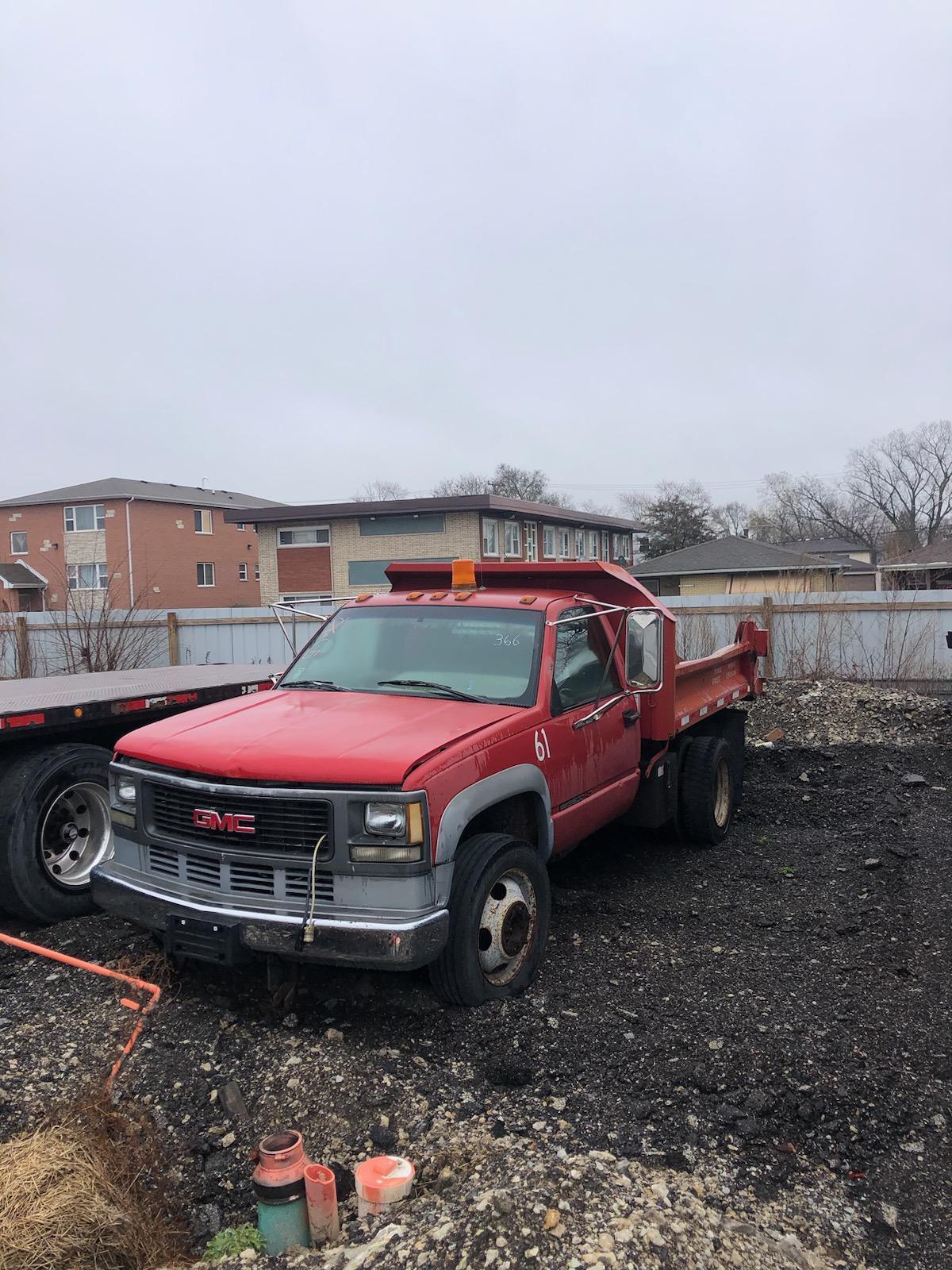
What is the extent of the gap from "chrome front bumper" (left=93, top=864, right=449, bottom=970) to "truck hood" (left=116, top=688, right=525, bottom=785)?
60cm

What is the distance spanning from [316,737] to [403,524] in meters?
36.4

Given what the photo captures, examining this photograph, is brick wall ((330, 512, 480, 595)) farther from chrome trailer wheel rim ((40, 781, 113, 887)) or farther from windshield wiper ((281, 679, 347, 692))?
windshield wiper ((281, 679, 347, 692))

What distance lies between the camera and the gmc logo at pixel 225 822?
439 centimetres

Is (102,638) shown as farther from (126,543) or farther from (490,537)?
(126,543)

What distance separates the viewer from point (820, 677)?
49.6 ft

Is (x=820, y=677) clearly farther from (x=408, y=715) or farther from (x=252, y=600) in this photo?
(x=252, y=600)

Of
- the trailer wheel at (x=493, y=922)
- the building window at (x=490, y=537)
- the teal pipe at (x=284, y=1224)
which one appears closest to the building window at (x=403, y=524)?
the building window at (x=490, y=537)

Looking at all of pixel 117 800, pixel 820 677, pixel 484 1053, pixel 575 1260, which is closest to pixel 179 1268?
pixel 575 1260

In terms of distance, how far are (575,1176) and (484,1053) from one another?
41.3 inches

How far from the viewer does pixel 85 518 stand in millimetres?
50031

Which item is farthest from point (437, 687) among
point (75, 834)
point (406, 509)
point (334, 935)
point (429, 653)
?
point (406, 509)

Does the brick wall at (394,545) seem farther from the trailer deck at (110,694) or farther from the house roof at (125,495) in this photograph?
the trailer deck at (110,694)

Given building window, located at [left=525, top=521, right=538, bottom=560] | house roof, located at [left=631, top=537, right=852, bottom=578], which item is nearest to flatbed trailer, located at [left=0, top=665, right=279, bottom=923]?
house roof, located at [left=631, top=537, right=852, bottom=578]

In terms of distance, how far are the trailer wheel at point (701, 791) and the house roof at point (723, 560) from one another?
104 feet
